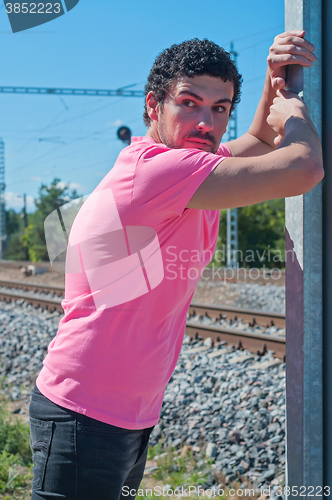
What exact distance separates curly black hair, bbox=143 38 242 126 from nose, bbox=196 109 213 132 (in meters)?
0.15

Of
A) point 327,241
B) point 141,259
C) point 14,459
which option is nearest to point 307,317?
point 327,241

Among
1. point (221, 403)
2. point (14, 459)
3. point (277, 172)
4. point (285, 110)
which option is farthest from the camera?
point (221, 403)

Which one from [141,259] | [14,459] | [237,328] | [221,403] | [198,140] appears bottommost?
[14,459]

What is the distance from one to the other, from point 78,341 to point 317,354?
79cm

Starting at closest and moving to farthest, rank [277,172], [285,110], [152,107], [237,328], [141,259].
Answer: [277,172], [285,110], [141,259], [152,107], [237,328]

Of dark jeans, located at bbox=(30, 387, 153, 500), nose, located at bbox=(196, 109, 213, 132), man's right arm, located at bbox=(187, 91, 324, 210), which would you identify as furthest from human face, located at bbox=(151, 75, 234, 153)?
dark jeans, located at bbox=(30, 387, 153, 500)

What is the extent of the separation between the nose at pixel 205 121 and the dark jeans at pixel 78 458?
1058mm

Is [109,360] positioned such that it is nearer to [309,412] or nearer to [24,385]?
[309,412]

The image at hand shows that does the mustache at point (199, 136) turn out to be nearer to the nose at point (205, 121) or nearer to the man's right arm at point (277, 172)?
the nose at point (205, 121)

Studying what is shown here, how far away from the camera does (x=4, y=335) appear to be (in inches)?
312

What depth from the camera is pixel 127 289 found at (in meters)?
1.50

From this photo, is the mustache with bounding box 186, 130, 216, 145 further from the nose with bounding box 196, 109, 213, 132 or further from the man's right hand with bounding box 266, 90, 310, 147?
A: the man's right hand with bounding box 266, 90, 310, 147

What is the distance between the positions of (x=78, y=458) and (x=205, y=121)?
1210mm

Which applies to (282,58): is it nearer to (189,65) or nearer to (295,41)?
(295,41)
